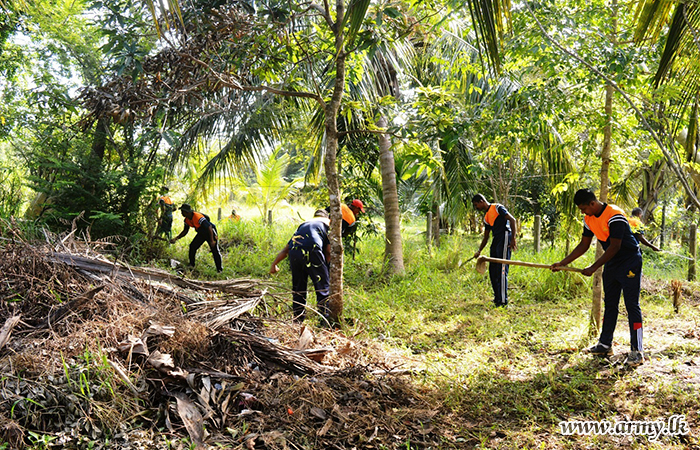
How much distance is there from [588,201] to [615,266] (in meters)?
0.66

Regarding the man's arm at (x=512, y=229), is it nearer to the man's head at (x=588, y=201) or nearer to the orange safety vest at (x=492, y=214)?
the orange safety vest at (x=492, y=214)

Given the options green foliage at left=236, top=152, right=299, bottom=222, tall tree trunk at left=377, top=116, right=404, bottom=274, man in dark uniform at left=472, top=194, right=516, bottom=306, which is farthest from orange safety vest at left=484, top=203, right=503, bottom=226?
green foliage at left=236, top=152, right=299, bottom=222

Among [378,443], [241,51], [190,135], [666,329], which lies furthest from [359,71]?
[190,135]

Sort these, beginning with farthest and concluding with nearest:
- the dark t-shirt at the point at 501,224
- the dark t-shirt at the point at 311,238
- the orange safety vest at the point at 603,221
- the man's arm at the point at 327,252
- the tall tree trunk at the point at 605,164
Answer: the dark t-shirt at the point at 501,224
the man's arm at the point at 327,252
the dark t-shirt at the point at 311,238
the tall tree trunk at the point at 605,164
the orange safety vest at the point at 603,221

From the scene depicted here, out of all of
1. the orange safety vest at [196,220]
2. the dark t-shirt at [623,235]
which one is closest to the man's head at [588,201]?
the dark t-shirt at [623,235]

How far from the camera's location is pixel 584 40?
174 inches

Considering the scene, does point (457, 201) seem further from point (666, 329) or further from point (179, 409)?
point (179, 409)

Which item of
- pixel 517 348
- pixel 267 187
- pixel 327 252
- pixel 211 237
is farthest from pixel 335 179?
pixel 267 187

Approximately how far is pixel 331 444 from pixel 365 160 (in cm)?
771

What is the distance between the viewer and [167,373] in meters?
3.44

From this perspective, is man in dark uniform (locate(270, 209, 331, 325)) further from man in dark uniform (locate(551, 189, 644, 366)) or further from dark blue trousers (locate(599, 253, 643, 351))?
dark blue trousers (locate(599, 253, 643, 351))

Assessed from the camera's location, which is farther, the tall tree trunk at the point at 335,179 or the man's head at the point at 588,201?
the tall tree trunk at the point at 335,179

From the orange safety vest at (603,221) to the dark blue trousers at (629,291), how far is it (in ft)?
0.96

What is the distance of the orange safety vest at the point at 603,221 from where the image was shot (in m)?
4.61
